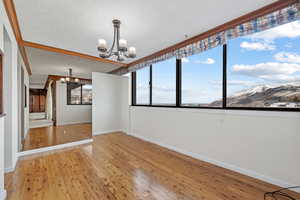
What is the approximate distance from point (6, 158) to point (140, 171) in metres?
2.19

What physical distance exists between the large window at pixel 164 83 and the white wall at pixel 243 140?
1.34 ft

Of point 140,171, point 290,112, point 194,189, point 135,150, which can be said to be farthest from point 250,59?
point 135,150

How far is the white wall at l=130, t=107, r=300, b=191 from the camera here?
1787 mm

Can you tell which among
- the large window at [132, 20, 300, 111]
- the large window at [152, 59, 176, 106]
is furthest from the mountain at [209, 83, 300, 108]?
the large window at [152, 59, 176, 106]

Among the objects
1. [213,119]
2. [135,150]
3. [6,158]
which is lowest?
[135,150]

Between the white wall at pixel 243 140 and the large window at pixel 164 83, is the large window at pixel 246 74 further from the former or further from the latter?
the white wall at pixel 243 140

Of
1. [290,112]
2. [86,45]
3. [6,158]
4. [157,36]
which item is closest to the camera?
[290,112]

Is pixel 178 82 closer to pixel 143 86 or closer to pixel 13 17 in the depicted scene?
pixel 143 86

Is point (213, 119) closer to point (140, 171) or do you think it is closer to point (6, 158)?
point (140, 171)

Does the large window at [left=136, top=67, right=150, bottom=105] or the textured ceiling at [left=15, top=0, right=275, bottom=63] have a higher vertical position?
the textured ceiling at [left=15, top=0, right=275, bottom=63]

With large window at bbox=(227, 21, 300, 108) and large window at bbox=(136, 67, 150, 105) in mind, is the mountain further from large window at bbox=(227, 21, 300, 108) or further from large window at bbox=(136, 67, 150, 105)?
large window at bbox=(136, 67, 150, 105)

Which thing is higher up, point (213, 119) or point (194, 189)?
point (213, 119)

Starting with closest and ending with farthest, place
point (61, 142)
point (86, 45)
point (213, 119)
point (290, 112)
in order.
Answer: point (290, 112)
point (213, 119)
point (86, 45)
point (61, 142)

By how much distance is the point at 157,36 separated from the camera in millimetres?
2826
